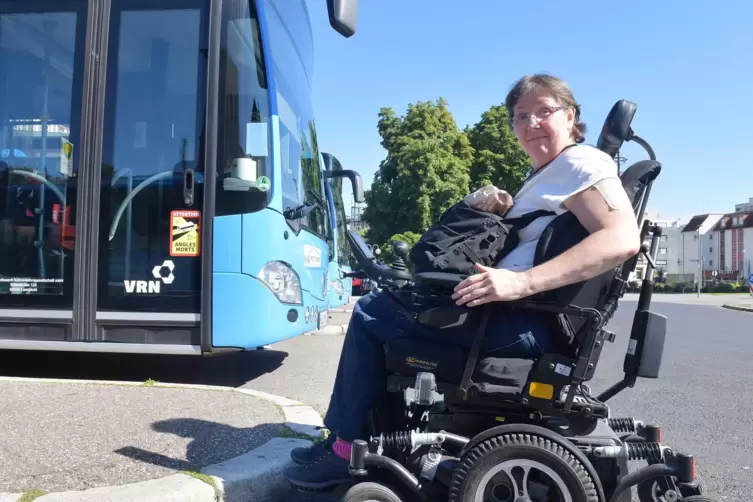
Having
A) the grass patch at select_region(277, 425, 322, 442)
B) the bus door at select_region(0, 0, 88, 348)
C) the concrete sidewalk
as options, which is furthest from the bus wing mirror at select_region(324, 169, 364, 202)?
the grass patch at select_region(277, 425, 322, 442)

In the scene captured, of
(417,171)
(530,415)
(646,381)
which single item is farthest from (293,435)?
(417,171)

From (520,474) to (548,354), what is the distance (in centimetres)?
45

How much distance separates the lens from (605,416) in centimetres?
232

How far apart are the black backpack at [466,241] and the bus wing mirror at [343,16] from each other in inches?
87.9

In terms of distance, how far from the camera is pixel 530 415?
2.35m

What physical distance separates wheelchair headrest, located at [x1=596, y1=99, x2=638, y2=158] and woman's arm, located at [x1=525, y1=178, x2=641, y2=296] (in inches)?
20.5

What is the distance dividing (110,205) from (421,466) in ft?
12.1

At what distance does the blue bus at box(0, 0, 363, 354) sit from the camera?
15.7 feet

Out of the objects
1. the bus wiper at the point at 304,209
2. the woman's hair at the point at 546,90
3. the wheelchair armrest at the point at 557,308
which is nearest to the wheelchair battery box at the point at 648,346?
the wheelchair armrest at the point at 557,308

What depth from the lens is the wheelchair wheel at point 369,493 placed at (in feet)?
7.54

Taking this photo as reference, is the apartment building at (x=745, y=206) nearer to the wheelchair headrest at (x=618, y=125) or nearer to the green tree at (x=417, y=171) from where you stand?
the green tree at (x=417, y=171)

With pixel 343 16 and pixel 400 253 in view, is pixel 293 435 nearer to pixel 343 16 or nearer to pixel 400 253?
pixel 400 253

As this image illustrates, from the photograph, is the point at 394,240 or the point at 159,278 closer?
the point at 394,240

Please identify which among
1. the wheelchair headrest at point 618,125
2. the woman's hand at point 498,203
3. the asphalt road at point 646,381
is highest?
the wheelchair headrest at point 618,125
